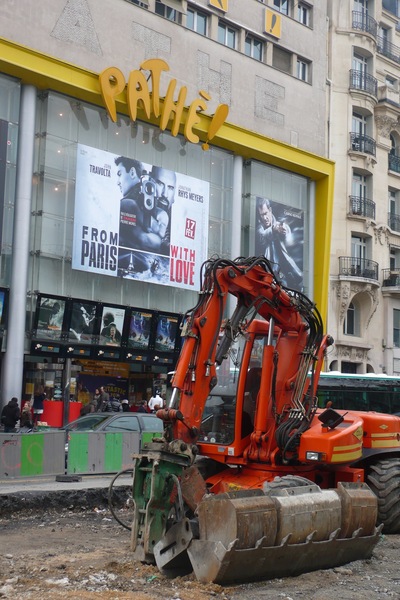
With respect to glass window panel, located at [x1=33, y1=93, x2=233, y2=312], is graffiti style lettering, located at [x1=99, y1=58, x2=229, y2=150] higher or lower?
higher

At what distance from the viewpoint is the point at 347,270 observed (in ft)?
145

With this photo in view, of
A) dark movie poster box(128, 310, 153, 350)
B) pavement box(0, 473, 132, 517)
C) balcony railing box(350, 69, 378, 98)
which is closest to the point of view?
pavement box(0, 473, 132, 517)

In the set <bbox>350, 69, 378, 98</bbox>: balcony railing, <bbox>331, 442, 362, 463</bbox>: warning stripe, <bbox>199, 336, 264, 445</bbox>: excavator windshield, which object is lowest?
<bbox>331, 442, 362, 463</bbox>: warning stripe

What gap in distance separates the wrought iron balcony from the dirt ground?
39.2 metres

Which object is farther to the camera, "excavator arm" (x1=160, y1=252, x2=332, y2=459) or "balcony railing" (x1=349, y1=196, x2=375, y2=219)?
"balcony railing" (x1=349, y1=196, x2=375, y2=219)

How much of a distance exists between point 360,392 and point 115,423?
932 centimetres

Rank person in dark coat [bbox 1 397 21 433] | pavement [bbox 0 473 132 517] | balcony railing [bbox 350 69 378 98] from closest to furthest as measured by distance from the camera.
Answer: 1. pavement [bbox 0 473 132 517]
2. person in dark coat [bbox 1 397 21 433]
3. balcony railing [bbox 350 69 378 98]

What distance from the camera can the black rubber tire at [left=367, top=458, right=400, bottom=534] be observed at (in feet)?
39.9

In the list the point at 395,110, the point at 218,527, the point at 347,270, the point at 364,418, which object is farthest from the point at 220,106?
the point at 218,527

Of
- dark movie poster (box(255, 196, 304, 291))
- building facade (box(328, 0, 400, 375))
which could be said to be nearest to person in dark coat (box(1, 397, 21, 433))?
dark movie poster (box(255, 196, 304, 291))

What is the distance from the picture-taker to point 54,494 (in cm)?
1565

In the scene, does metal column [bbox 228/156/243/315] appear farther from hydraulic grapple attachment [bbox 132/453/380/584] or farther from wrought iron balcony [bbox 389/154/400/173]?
hydraulic grapple attachment [bbox 132/453/380/584]

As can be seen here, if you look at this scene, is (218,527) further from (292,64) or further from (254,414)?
(292,64)

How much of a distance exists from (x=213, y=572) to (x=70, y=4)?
90.2ft
